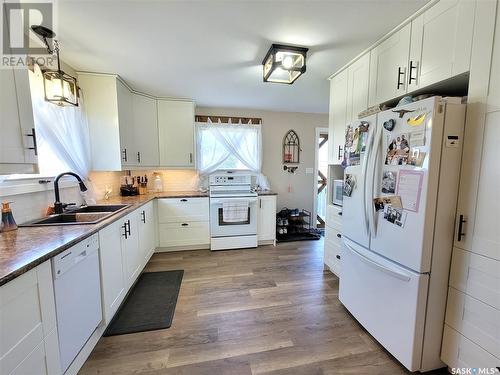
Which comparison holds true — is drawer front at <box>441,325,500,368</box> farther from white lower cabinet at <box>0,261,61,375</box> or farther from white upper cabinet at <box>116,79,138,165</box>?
white upper cabinet at <box>116,79,138,165</box>

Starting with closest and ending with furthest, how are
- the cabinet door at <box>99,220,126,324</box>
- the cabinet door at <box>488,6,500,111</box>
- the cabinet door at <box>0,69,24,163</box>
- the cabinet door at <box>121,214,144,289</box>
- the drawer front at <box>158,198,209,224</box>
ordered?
the cabinet door at <box>488,6,500,111</box>, the cabinet door at <box>0,69,24,163</box>, the cabinet door at <box>99,220,126,324</box>, the cabinet door at <box>121,214,144,289</box>, the drawer front at <box>158,198,209,224</box>

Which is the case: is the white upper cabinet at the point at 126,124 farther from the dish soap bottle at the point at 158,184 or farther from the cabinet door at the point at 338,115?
the cabinet door at the point at 338,115

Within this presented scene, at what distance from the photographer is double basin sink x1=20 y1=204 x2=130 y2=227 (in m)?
1.66

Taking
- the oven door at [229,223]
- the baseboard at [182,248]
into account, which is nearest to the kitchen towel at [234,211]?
the oven door at [229,223]

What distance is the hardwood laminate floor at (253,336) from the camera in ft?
4.73

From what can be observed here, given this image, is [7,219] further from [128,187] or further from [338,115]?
[338,115]

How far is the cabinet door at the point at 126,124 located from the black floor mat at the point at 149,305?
150 centimetres

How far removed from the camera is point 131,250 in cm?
224

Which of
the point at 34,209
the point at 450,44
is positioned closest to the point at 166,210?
the point at 34,209

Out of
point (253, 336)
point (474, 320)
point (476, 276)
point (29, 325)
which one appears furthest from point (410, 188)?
point (29, 325)

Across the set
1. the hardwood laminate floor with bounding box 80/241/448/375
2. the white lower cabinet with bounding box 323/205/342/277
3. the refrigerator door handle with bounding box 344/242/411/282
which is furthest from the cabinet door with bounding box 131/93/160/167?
the refrigerator door handle with bounding box 344/242/411/282

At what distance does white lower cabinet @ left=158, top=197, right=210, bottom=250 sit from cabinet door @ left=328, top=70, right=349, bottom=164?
1983mm

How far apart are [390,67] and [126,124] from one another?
297 cm

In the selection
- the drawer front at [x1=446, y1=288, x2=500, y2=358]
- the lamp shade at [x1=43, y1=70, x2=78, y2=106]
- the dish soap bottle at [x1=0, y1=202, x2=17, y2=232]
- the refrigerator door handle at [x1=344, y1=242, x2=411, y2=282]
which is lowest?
the drawer front at [x1=446, y1=288, x2=500, y2=358]
